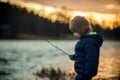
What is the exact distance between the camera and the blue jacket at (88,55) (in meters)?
2.01

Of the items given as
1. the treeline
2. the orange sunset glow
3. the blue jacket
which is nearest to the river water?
the treeline

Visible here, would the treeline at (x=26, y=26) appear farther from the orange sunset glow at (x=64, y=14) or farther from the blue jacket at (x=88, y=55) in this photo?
the blue jacket at (x=88, y=55)

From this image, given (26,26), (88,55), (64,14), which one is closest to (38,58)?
(26,26)

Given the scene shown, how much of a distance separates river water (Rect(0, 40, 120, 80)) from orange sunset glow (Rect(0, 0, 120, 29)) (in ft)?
0.81

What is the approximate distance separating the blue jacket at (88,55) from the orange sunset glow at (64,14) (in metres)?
2.21

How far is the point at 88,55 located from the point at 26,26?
94.4 inches

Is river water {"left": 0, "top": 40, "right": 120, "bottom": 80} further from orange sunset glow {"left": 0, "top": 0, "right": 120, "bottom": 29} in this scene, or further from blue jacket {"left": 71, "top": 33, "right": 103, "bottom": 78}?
blue jacket {"left": 71, "top": 33, "right": 103, "bottom": 78}

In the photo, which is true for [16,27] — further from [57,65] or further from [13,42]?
[57,65]

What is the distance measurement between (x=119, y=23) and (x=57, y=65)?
0.90 metres

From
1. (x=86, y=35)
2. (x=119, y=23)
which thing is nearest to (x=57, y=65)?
(x=119, y=23)

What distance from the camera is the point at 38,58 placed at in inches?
180

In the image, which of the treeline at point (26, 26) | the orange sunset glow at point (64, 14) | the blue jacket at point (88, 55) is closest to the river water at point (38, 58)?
the treeline at point (26, 26)

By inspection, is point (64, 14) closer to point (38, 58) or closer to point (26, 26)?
point (26, 26)

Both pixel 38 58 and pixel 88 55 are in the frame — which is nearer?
pixel 88 55
